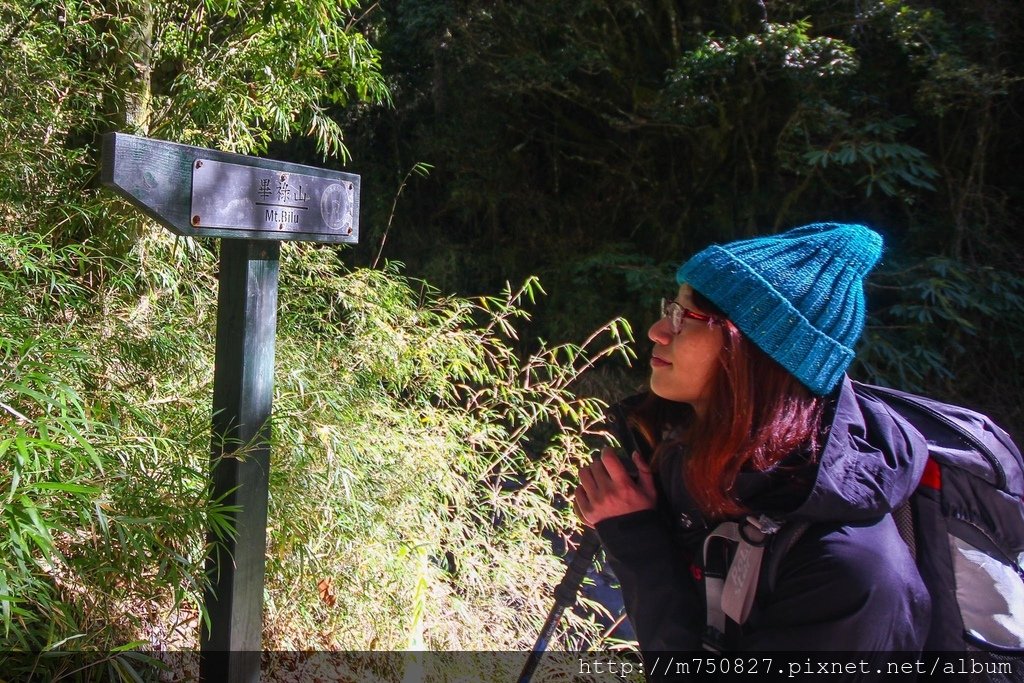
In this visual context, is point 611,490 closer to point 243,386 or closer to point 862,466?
point 862,466

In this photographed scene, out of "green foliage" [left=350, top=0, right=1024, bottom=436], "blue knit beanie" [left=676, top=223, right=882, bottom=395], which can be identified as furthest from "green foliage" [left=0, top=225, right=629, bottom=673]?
"green foliage" [left=350, top=0, right=1024, bottom=436]

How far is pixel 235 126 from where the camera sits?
308 cm

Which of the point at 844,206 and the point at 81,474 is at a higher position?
the point at 844,206

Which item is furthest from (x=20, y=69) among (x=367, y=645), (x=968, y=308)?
(x=968, y=308)

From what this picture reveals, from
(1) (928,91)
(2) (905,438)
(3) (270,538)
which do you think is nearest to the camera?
(2) (905,438)

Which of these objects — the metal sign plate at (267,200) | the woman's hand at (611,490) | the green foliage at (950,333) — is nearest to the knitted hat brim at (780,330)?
the woman's hand at (611,490)

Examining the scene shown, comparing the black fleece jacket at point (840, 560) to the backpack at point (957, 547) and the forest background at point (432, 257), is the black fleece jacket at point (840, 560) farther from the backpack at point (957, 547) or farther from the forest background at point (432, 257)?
the forest background at point (432, 257)

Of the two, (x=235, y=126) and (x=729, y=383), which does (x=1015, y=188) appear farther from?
(x=729, y=383)

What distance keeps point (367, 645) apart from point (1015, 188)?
471cm

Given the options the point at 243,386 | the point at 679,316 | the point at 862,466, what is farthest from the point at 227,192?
the point at 862,466

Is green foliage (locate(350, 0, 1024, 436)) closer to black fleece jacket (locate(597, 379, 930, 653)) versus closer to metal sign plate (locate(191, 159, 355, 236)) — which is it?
metal sign plate (locate(191, 159, 355, 236))

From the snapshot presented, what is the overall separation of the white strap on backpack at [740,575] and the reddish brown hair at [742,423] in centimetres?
3

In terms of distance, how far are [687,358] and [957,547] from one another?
377 millimetres

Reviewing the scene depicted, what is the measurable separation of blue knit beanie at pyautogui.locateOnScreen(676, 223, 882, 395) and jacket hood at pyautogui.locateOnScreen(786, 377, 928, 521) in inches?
2.4
